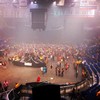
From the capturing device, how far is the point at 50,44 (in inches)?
1746

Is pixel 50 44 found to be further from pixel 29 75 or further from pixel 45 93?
pixel 45 93

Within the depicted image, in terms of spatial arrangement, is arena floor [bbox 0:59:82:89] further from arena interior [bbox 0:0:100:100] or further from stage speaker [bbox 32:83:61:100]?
stage speaker [bbox 32:83:61:100]

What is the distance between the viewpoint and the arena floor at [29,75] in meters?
19.8

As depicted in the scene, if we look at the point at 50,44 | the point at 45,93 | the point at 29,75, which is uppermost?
the point at 45,93

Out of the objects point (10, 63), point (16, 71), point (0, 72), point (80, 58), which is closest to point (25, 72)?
point (16, 71)

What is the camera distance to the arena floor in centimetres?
1984

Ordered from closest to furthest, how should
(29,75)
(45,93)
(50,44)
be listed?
1. (45,93)
2. (29,75)
3. (50,44)

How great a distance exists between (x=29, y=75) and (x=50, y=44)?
23.1 m

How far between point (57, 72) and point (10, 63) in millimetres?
7769

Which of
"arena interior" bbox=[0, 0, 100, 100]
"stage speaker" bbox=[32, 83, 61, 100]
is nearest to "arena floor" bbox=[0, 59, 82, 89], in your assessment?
"arena interior" bbox=[0, 0, 100, 100]

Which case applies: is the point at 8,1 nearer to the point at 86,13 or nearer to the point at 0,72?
the point at 86,13

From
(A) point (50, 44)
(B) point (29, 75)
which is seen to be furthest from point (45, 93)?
(A) point (50, 44)

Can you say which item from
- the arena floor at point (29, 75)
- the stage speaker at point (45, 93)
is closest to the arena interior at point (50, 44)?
the arena floor at point (29, 75)

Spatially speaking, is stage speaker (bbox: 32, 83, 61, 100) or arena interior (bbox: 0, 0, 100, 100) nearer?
stage speaker (bbox: 32, 83, 61, 100)
